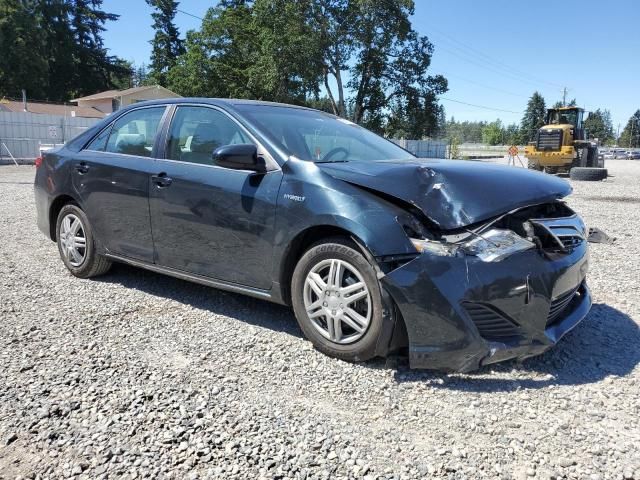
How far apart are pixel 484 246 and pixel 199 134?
2.31 m

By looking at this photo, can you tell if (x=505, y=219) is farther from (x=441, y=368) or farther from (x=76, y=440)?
(x=76, y=440)

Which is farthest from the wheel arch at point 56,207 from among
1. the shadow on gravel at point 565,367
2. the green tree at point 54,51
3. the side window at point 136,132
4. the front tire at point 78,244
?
the green tree at point 54,51

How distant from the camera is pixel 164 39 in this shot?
68.2 m

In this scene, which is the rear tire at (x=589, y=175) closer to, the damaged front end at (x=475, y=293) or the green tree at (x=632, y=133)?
the damaged front end at (x=475, y=293)

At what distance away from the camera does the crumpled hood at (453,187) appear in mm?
2926

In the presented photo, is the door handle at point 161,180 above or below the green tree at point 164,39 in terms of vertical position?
below

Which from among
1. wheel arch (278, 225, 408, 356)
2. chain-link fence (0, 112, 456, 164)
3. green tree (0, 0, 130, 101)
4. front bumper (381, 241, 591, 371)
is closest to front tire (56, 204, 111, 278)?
wheel arch (278, 225, 408, 356)

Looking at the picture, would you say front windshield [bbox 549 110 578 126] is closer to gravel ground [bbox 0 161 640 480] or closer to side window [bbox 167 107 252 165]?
gravel ground [bbox 0 161 640 480]

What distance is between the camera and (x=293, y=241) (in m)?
3.32

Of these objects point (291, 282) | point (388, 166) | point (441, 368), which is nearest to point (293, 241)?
point (291, 282)

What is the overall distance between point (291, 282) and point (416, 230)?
0.94 metres

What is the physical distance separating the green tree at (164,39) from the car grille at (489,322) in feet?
233

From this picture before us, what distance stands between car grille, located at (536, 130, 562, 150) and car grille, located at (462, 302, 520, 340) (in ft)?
66.8

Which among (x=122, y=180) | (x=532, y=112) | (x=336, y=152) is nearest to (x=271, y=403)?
(x=336, y=152)
